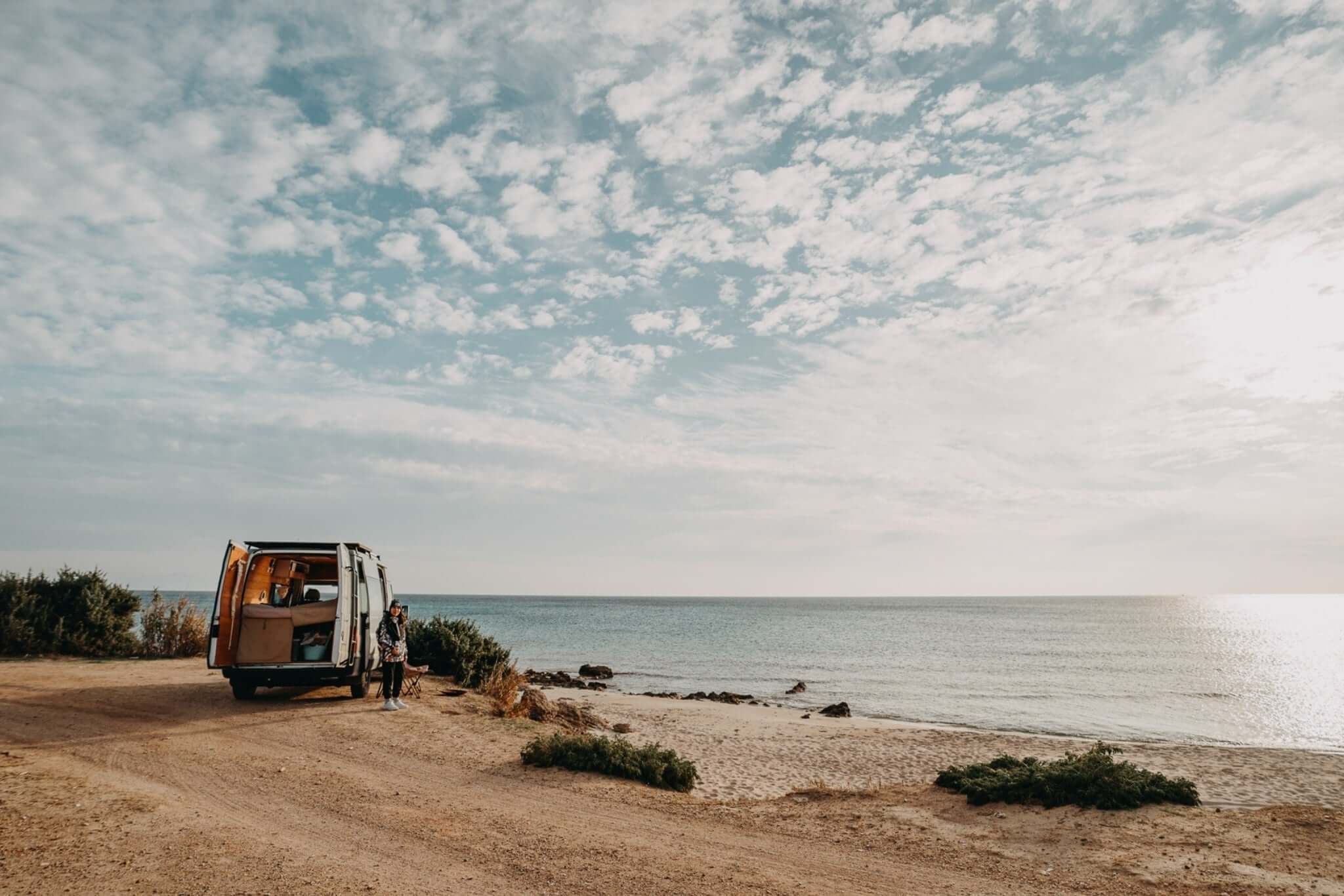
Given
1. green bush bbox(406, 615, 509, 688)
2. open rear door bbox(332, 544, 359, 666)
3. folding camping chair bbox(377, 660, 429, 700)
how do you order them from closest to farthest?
open rear door bbox(332, 544, 359, 666), folding camping chair bbox(377, 660, 429, 700), green bush bbox(406, 615, 509, 688)

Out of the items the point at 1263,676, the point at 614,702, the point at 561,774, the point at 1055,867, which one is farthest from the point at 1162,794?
the point at 1263,676

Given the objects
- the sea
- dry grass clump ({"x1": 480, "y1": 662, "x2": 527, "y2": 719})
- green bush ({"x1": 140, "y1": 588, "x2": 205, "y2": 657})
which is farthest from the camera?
the sea

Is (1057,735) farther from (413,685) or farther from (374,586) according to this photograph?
(374,586)

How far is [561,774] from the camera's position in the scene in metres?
10.2

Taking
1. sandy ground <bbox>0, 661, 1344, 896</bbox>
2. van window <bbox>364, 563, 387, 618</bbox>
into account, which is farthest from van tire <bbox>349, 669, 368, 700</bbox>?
sandy ground <bbox>0, 661, 1344, 896</bbox>

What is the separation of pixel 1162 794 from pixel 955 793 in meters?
2.49

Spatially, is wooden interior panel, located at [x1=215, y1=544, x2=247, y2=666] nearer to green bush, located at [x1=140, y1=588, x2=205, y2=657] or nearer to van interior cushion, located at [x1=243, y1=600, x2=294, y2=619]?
van interior cushion, located at [x1=243, y1=600, x2=294, y2=619]

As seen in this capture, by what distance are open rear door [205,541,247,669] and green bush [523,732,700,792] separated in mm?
6099

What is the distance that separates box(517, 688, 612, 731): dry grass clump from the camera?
609 inches

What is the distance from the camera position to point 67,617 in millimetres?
21250

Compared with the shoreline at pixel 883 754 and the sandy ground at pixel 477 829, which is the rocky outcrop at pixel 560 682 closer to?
the shoreline at pixel 883 754

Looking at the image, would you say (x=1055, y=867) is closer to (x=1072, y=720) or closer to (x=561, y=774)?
(x=561, y=774)

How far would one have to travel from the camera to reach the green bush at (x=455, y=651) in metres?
19.3

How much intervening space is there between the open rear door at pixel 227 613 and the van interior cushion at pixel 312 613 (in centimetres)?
94
